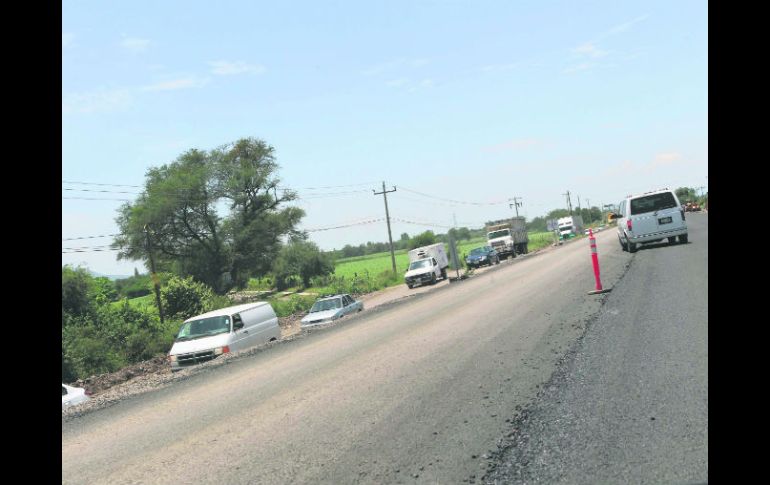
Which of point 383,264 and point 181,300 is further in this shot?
point 383,264

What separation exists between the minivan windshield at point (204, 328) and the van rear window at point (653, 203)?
643 inches

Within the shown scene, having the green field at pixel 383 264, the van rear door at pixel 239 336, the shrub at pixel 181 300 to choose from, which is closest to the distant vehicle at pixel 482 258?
the green field at pixel 383 264

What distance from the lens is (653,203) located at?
24.6 m

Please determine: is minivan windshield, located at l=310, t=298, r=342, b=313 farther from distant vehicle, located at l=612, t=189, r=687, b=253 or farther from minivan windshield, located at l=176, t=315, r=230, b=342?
distant vehicle, located at l=612, t=189, r=687, b=253

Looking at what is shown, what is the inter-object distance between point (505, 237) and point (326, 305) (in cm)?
3523

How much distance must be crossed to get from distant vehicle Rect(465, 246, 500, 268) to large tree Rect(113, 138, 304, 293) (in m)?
22.1

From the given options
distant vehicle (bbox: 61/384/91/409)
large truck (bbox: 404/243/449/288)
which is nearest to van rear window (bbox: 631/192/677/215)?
large truck (bbox: 404/243/449/288)

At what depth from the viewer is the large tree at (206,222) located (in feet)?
196

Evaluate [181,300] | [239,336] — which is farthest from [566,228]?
[239,336]

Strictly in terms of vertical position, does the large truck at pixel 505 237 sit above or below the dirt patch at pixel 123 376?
above

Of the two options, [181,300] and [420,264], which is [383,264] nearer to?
[420,264]

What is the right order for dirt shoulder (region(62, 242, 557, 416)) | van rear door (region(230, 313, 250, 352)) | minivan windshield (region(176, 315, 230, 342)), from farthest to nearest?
1. minivan windshield (region(176, 315, 230, 342))
2. van rear door (region(230, 313, 250, 352))
3. dirt shoulder (region(62, 242, 557, 416))

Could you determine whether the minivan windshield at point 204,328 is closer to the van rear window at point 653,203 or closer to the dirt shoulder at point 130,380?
the dirt shoulder at point 130,380

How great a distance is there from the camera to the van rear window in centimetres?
2438
